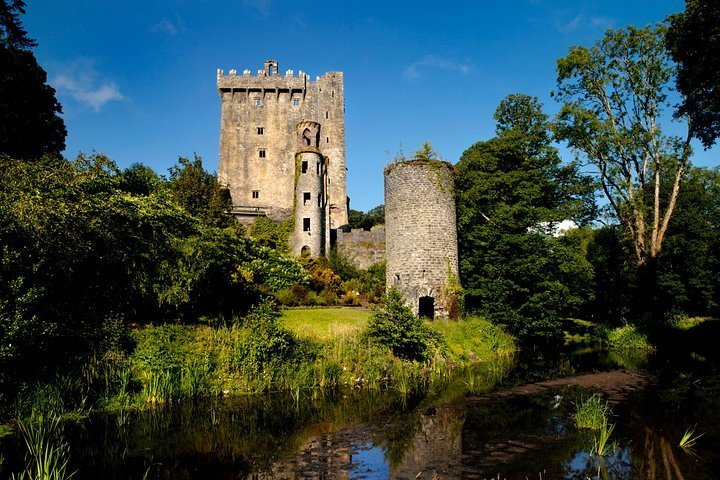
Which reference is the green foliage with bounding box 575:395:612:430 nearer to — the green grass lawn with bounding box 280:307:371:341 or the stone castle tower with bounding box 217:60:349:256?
the green grass lawn with bounding box 280:307:371:341

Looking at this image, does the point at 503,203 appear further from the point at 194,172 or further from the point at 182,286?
the point at 194,172

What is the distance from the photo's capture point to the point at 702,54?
12953 millimetres

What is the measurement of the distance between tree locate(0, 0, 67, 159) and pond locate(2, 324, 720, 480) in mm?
13396

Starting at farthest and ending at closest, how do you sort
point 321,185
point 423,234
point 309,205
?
point 321,185 → point 309,205 → point 423,234

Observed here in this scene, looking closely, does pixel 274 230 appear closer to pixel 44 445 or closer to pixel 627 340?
pixel 627 340

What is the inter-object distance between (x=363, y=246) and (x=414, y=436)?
2432 centimetres

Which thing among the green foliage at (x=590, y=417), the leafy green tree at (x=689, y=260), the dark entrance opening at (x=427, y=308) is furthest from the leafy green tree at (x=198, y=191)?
the leafy green tree at (x=689, y=260)

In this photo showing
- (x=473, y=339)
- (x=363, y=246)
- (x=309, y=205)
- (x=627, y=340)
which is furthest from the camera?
(x=309, y=205)

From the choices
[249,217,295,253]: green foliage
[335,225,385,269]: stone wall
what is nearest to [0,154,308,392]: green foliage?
[335,225,385,269]: stone wall

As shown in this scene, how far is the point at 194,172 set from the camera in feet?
89.5

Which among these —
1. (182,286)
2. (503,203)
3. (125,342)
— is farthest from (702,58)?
(125,342)

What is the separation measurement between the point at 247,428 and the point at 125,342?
17.5 feet

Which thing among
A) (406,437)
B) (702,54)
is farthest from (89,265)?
(702,54)

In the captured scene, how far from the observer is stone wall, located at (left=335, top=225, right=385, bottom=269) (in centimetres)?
3203
